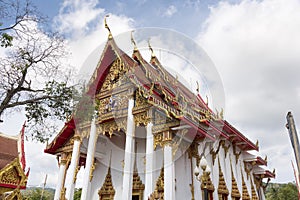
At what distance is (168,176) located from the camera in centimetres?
669

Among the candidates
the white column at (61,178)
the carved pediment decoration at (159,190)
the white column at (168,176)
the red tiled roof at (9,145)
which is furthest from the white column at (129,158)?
the red tiled roof at (9,145)

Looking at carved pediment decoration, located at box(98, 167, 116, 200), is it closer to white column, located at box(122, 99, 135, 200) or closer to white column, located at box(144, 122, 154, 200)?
white column, located at box(122, 99, 135, 200)

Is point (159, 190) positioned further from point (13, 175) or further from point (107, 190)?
point (13, 175)

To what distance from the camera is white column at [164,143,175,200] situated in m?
6.49

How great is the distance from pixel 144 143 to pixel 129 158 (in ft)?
6.60

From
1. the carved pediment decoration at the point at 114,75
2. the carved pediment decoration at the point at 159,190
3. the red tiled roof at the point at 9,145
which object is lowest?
the carved pediment decoration at the point at 159,190

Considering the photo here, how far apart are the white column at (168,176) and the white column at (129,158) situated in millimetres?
1118

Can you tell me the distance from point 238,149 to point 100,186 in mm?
6062

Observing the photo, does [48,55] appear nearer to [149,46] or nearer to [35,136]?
[35,136]

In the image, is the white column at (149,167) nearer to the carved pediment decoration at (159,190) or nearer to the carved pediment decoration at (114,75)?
the carved pediment decoration at (159,190)

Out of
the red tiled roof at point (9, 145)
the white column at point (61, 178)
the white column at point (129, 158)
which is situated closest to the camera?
the white column at point (129, 158)

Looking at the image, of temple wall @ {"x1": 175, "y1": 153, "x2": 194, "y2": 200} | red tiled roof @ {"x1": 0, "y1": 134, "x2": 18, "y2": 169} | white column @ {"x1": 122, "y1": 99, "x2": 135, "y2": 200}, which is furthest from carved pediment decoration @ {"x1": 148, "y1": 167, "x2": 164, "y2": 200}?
red tiled roof @ {"x1": 0, "y1": 134, "x2": 18, "y2": 169}

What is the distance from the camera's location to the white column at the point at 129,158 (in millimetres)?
7111

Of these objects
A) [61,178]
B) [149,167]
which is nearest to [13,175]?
[149,167]
